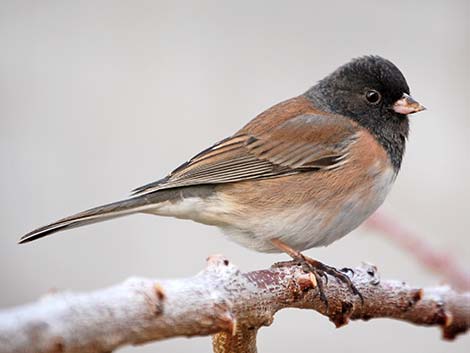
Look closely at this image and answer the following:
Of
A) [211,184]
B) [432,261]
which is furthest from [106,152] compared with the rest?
[432,261]

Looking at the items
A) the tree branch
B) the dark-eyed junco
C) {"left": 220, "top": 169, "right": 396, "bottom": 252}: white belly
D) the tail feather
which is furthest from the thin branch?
the tail feather

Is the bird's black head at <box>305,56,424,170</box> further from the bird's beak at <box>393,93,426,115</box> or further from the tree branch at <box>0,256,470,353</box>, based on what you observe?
the tree branch at <box>0,256,470,353</box>

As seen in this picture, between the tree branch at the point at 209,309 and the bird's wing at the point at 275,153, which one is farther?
the bird's wing at the point at 275,153

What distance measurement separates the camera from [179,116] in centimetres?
402

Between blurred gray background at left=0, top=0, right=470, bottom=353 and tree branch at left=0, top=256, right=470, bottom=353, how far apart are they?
59.0 inches

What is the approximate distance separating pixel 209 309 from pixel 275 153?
4.33 ft

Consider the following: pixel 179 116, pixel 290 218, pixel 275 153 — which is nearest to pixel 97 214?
pixel 290 218

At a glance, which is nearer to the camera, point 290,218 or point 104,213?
point 104,213

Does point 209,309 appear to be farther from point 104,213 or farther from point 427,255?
point 104,213

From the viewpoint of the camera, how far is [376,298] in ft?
6.45

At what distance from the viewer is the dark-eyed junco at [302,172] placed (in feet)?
7.86

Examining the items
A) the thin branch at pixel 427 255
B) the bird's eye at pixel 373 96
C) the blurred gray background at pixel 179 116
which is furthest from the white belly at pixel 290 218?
the blurred gray background at pixel 179 116

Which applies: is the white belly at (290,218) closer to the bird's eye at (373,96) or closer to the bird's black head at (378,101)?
the bird's black head at (378,101)

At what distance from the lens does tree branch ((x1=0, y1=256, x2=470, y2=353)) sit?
1027mm
